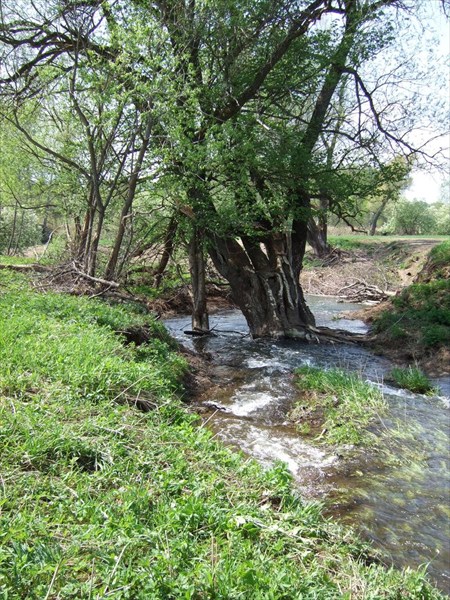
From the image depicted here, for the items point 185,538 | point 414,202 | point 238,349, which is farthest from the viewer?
point 414,202

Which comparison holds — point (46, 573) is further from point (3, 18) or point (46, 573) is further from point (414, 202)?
point (414, 202)

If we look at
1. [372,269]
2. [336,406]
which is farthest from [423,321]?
[372,269]

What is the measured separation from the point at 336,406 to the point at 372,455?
5.23 ft

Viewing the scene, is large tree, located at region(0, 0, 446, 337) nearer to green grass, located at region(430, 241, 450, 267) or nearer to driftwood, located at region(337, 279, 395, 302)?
green grass, located at region(430, 241, 450, 267)

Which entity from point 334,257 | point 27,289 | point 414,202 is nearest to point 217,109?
point 27,289

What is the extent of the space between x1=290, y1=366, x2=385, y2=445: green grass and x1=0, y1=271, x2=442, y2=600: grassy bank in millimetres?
2206

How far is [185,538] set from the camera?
2857 mm

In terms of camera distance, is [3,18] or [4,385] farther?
[3,18]

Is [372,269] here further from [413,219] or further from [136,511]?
[413,219]

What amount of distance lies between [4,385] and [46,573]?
247 cm

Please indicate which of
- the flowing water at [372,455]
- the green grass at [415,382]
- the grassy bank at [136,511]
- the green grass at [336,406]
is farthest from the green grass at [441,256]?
the grassy bank at [136,511]

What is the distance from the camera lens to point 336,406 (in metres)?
7.30

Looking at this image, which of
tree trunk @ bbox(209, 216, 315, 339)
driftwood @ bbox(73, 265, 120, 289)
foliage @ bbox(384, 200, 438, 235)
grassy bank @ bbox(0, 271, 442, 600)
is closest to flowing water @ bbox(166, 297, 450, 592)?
grassy bank @ bbox(0, 271, 442, 600)

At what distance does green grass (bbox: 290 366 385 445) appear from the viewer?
20.5 feet
